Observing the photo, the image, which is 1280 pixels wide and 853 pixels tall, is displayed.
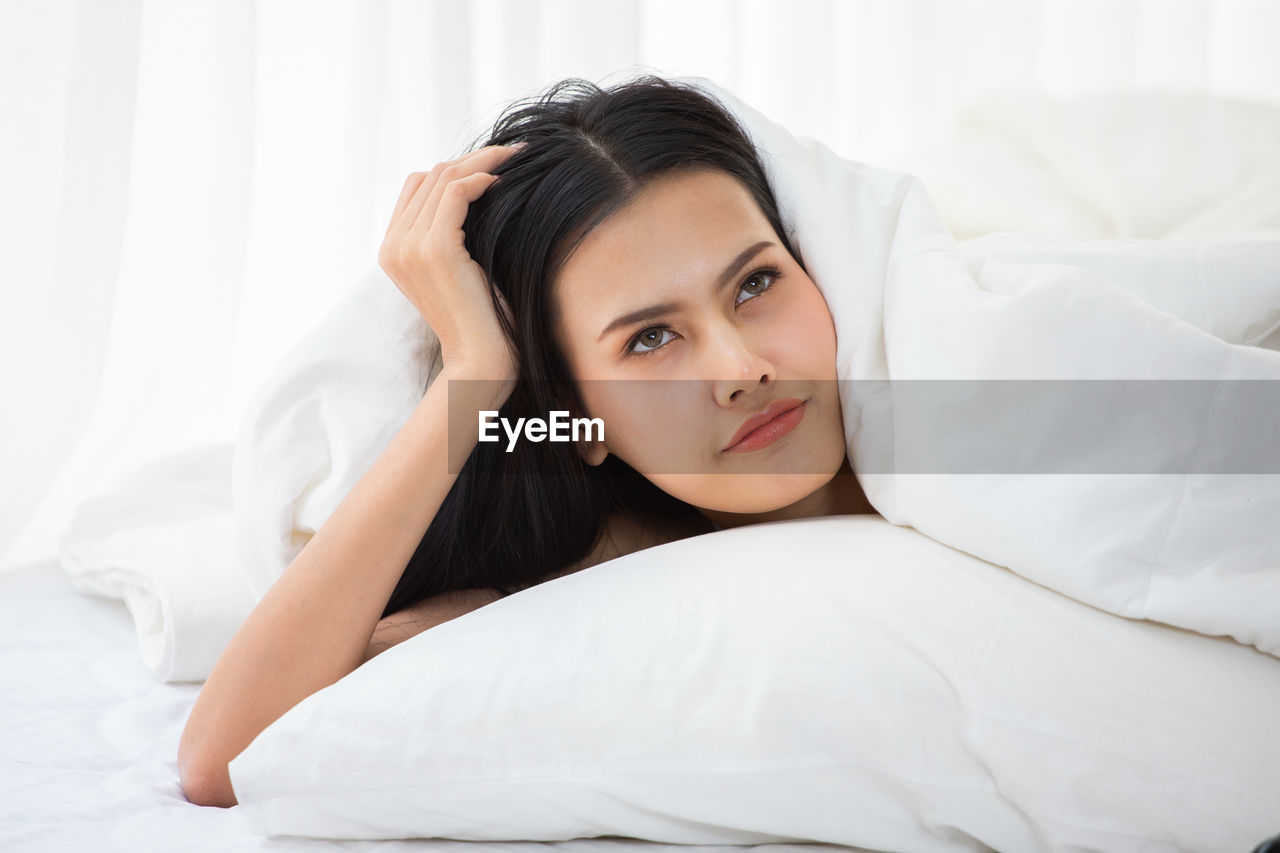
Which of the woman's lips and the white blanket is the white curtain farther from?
the woman's lips

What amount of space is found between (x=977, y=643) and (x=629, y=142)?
2.03ft

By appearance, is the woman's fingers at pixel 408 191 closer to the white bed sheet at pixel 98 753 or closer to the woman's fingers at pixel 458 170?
the woman's fingers at pixel 458 170

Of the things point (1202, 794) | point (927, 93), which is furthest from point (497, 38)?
point (1202, 794)

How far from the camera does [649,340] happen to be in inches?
38.9

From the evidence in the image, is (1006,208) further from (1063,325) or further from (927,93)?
(927,93)

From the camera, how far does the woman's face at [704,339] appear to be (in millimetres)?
949

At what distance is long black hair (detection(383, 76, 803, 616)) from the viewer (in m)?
1.02

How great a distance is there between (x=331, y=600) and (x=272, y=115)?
1.39m

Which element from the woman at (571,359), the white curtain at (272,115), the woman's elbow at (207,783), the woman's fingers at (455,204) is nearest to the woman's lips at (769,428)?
the woman at (571,359)

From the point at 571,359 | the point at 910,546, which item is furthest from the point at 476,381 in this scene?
the point at 910,546

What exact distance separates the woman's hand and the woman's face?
0.26 ft

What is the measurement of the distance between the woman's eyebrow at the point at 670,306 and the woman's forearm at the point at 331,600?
0.16 meters

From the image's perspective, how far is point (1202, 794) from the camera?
24.7 inches

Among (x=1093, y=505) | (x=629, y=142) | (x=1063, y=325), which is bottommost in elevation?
(x=1093, y=505)
